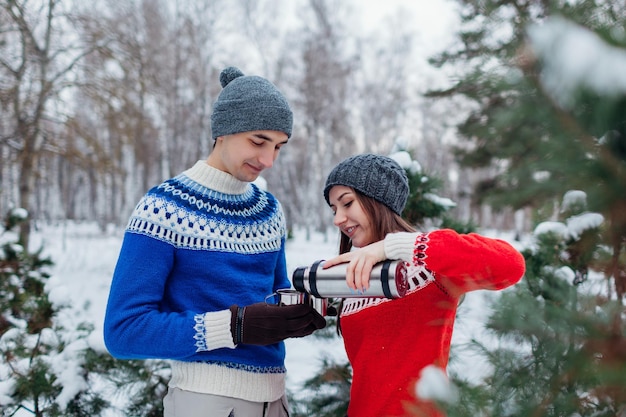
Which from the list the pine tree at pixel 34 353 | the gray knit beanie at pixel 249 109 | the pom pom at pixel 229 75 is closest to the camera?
the gray knit beanie at pixel 249 109

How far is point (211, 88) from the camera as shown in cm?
1507

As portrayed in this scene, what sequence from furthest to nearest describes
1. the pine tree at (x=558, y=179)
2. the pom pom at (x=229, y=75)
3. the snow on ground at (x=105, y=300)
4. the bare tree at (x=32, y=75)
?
1. the bare tree at (x=32, y=75)
2. the pom pom at (x=229, y=75)
3. the snow on ground at (x=105, y=300)
4. the pine tree at (x=558, y=179)

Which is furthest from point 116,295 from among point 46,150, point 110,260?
point 110,260

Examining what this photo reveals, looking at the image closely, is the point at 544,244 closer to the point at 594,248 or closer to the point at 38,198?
the point at 594,248

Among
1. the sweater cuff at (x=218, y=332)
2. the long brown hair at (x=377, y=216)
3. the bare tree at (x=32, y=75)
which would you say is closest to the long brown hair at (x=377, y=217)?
the long brown hair at (x=377, y=216)

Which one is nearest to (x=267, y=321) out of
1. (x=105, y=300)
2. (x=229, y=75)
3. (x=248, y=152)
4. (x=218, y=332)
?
(x=218, y=332)

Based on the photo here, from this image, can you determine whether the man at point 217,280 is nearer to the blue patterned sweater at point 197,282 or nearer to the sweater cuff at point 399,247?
the blue patterned sweater at point 197,282

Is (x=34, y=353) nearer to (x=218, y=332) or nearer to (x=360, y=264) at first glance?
(x=218, y=332)

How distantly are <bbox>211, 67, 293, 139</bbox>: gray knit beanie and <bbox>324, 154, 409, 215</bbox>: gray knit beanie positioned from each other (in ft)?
0.68

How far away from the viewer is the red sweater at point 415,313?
1.23 meters

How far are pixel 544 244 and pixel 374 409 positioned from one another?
44.5 inches

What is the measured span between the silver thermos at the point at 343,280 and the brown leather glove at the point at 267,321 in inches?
3.3

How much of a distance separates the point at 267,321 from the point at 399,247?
1.23 feet

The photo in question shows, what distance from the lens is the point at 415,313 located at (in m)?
1.46
